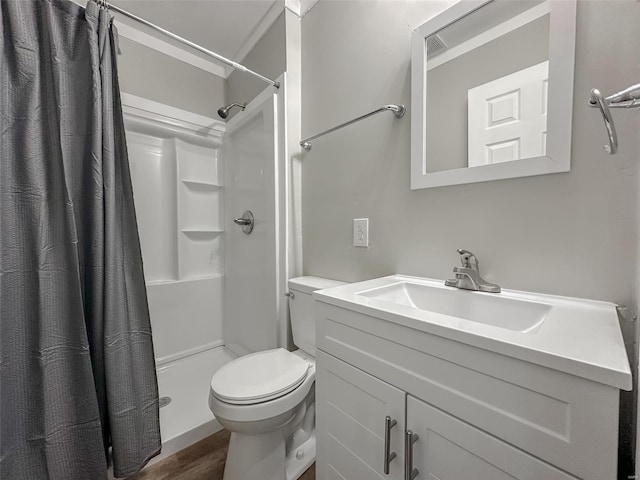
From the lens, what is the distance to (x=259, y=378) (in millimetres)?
1059

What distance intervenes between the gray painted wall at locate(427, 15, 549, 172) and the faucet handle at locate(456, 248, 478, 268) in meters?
0.30

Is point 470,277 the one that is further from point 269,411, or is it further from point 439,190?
→ point 269,411

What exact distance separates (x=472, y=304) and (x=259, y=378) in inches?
32.9

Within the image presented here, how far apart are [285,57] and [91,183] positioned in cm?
118

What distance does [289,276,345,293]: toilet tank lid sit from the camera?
127 centimetres

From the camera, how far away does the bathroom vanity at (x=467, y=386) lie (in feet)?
1.28

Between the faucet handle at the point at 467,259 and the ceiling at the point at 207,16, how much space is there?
5.57 ft

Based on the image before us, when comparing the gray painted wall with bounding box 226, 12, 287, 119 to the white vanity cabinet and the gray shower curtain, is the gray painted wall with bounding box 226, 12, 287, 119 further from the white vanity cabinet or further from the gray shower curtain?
the white vanity cabinet

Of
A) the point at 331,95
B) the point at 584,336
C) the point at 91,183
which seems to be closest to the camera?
Result: the point at 584,336

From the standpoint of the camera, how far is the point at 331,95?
1.35 m

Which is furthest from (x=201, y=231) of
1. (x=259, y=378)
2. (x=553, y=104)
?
(x=553, y=104)

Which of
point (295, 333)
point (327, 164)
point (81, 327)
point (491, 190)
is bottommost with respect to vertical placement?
point (295, 333)

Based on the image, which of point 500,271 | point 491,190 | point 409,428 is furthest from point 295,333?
point 491,190

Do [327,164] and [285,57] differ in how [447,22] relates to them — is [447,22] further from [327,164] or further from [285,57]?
[285,57]
